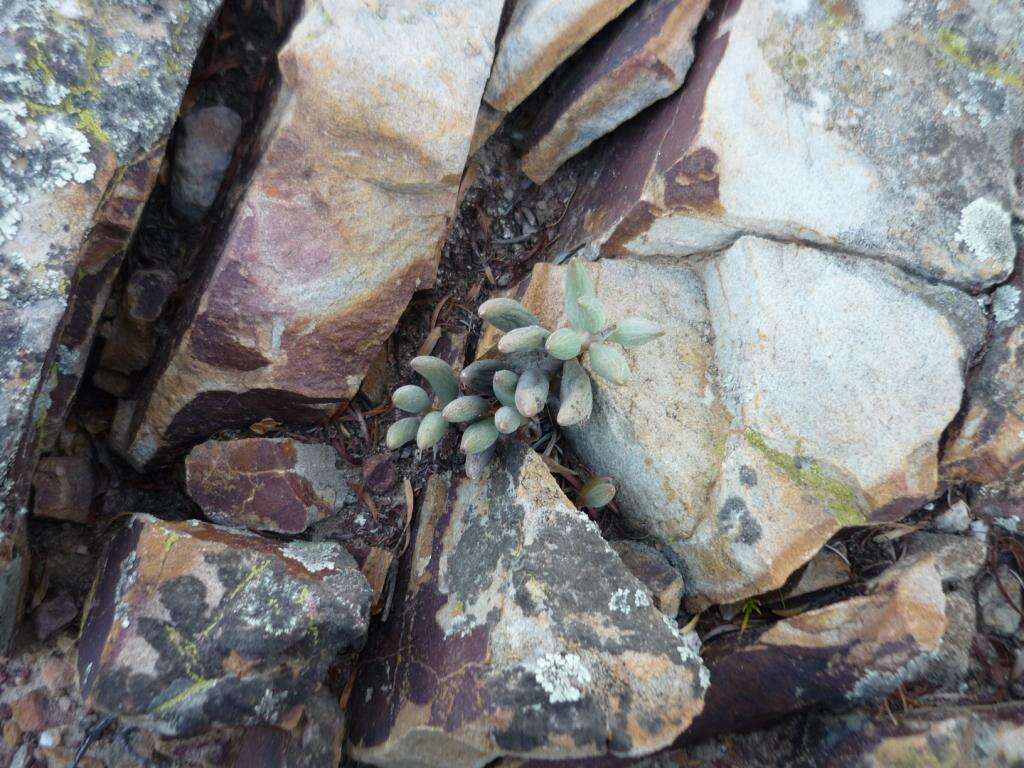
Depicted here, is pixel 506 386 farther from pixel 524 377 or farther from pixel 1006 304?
pixel 1006 304

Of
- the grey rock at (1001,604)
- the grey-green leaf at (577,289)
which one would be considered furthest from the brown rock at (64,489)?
the grey rock at (1001,604)

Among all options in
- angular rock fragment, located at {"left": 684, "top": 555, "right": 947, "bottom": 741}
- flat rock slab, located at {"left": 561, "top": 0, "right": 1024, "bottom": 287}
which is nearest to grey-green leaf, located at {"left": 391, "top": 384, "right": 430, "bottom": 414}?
flat rock slab, located at {"left": 561, "top": 0, "right": 1024, "bottom": 287}

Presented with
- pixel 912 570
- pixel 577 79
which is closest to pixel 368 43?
pixel 577 79

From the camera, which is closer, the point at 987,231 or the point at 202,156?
the point at 987,231

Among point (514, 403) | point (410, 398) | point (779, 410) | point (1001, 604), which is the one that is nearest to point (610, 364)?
point (514, 403)

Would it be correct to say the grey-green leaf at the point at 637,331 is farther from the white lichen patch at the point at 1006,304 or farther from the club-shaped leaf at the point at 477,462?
the white lichen patch at the point at 1006,304

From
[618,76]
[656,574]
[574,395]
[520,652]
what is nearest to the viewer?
[520,652]
